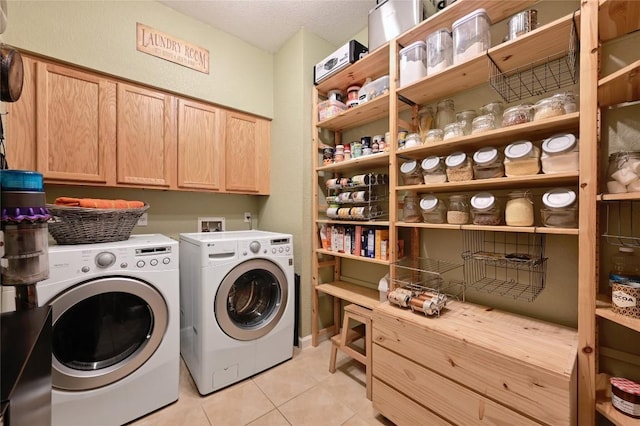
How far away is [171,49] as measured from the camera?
6.54 ft

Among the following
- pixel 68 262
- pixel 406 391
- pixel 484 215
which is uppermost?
pixel 484 215

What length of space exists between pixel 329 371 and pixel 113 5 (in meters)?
2.94

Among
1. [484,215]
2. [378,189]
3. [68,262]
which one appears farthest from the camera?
[378,189]

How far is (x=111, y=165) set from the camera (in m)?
1.78

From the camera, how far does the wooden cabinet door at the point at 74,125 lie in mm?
1563

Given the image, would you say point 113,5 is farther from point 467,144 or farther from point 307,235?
point 467,144

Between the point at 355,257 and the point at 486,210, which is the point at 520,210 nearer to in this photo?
the point at 486,210

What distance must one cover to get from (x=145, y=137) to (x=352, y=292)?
76.0 inches

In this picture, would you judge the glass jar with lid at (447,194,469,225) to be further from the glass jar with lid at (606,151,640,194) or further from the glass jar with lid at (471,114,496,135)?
the glass jar with lid at (606,151,640,194)

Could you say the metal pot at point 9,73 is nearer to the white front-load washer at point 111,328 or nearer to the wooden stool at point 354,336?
the white front-load washer at point 111,328

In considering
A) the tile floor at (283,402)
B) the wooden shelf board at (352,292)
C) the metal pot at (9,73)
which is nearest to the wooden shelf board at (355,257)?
the wooden shelf board at (352,292)

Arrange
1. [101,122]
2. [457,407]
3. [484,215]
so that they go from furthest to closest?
[101,122] < [484,215] < [457,407]

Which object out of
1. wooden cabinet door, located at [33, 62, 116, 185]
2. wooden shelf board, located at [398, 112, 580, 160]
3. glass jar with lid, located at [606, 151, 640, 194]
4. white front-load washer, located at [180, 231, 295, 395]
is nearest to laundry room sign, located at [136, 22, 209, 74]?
wooden cabinet door, located at [33, 62, 116, 185]

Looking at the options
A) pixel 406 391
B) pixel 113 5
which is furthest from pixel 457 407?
pixel 113 5
